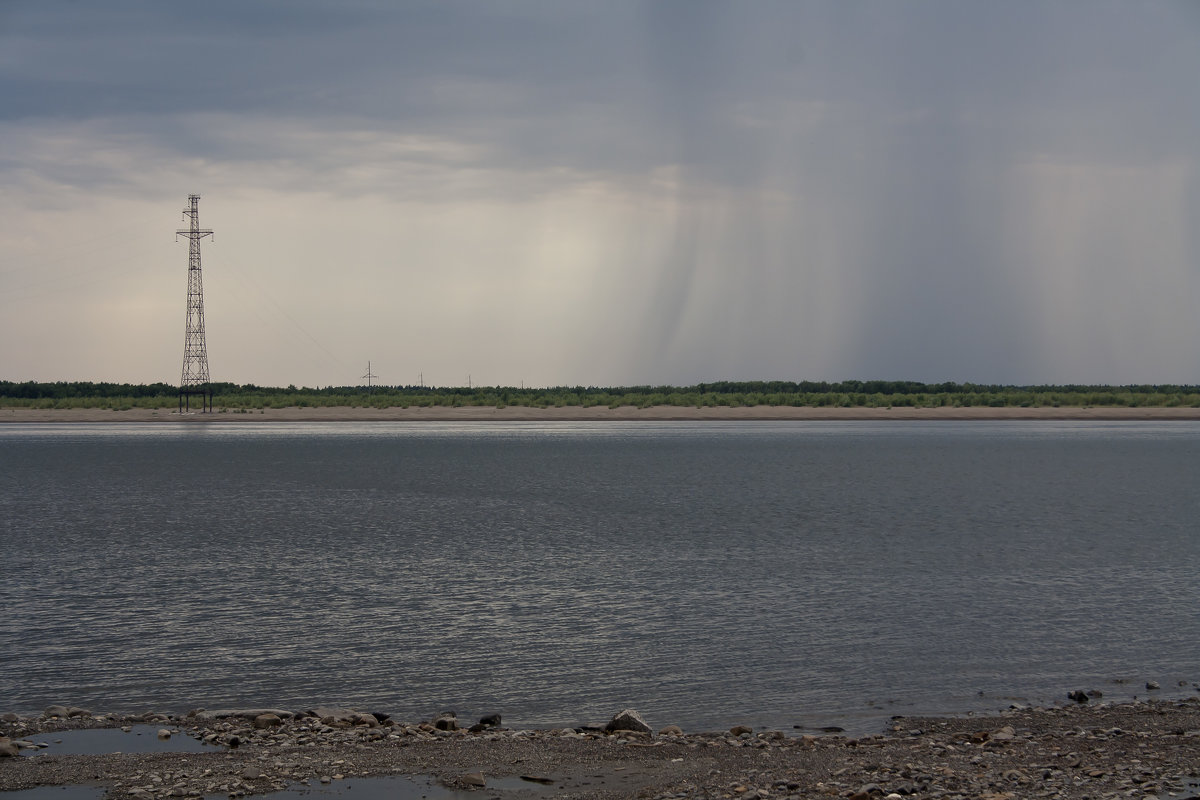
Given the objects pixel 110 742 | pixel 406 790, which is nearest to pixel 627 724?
pixel 406 790

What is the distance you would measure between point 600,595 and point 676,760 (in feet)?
32.0

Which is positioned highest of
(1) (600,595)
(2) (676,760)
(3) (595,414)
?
(3) (595,414)

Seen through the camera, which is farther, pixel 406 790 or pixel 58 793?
pixel 406 790

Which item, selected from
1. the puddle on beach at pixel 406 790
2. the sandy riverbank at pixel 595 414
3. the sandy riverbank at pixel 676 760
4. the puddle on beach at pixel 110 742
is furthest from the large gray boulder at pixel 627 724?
the sandy riverbank at pixel 595 414

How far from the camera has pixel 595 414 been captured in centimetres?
13562

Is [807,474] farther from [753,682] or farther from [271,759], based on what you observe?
[271,759]

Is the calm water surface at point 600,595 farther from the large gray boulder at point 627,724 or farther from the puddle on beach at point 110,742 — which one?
the puddle on beach at point 110,742

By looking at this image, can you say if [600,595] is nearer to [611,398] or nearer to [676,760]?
[676,760]

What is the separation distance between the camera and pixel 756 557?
82.8 feet

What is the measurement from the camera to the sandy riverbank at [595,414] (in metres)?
130

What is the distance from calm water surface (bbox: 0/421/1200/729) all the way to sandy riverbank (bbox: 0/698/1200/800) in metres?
1.14

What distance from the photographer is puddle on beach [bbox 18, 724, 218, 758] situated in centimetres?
1062

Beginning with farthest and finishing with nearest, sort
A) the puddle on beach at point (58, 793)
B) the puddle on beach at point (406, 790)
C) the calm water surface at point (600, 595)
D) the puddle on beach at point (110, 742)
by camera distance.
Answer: the calm water surface at point (600, 595) → the puddle on beach at point (110, 742) → the puddle on beach at point (406, 790) → the puddle on beach at point (58, 793)

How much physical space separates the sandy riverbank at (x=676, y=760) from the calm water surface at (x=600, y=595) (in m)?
1.14
